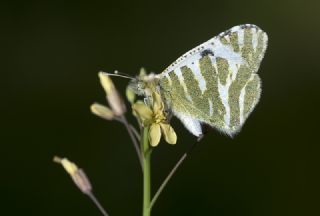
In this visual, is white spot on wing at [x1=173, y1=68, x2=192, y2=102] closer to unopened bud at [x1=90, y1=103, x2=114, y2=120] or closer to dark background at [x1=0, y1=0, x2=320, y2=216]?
unopened bud at [x1=90, y1=103, x2=114, y2=120]

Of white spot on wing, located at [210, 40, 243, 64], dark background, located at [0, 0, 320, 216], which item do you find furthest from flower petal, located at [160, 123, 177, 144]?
dark background, located at [0, 0, 320, 216]

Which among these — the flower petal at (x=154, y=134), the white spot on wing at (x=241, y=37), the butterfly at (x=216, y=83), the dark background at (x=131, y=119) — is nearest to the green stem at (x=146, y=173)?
the flower petal at (x=154, y=134)

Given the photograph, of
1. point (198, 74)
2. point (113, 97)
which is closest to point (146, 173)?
point (113, 97)

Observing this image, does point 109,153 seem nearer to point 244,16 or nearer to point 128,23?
point 128,23

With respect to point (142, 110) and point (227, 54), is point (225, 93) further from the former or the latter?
point (142, 110)

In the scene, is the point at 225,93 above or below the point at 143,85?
below

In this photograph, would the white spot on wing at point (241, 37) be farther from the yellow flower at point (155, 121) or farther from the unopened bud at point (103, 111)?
the unopened bud at point (103, 111)
